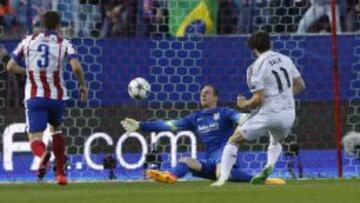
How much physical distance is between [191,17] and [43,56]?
169 inches

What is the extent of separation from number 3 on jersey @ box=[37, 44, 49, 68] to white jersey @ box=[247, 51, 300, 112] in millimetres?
2263

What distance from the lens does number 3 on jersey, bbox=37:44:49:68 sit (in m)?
12.9

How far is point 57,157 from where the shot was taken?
1264cm

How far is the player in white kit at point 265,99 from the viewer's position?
12.1 meters

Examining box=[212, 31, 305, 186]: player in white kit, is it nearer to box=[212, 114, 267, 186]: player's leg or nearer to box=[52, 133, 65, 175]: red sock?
box=[212, 114, 267, 186]: player's leg

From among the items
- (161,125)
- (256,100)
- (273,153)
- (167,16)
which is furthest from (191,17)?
(256,100)

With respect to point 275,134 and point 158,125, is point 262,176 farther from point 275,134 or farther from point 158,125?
point 158,125

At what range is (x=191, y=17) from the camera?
16812 mm

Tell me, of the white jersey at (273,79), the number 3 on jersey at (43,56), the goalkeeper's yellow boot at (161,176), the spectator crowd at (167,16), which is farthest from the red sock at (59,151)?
the spectator crowd at (167,16)

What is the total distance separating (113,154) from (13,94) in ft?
5.24

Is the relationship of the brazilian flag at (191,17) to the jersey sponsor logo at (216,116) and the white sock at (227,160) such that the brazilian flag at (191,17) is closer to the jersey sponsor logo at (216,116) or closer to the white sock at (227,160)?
the jersey sponsor logo at (216,116)

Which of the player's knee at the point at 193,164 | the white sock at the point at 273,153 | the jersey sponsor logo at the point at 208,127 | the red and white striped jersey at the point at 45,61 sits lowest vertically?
the player's knee at the point at 193,164

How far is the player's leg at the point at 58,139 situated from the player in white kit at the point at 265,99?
5.49ft

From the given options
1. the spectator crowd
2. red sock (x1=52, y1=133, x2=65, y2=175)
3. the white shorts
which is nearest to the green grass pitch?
red sock (x1=52, y1=133, x2=65, y2=175)
